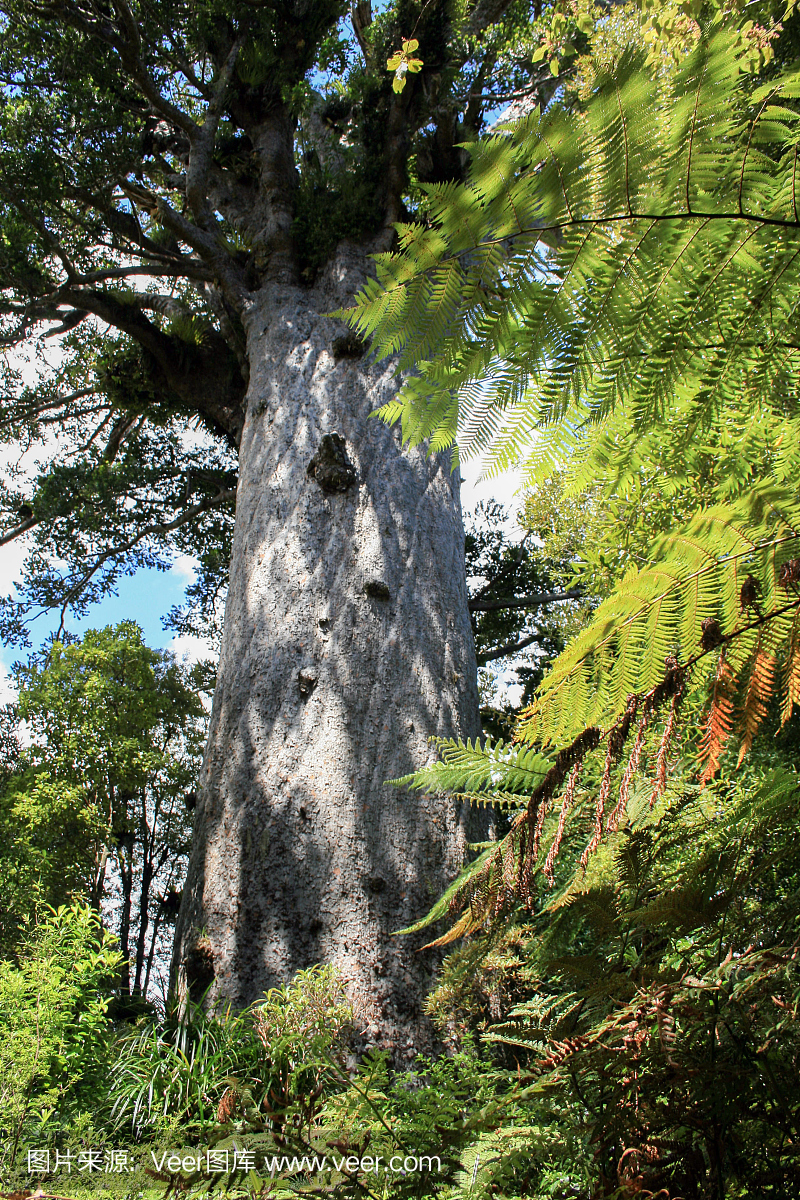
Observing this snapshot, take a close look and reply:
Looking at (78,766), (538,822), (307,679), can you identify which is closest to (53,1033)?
(538,822)

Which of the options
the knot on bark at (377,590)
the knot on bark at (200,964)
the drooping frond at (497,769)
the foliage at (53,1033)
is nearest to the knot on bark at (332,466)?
the knot on bark at (377,590)

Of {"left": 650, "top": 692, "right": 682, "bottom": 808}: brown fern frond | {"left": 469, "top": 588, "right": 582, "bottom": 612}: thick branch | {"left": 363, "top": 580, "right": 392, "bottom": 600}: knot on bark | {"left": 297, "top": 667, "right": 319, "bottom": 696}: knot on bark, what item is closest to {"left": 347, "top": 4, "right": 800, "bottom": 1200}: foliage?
{"left": 650, "top": 692, "right": 682, "bottom": 808}: brown fern frond

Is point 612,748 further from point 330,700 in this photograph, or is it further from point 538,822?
point 330,700

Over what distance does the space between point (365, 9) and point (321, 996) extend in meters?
8.79

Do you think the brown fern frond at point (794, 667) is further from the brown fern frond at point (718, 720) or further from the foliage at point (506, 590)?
the foliage at point (506, 590)

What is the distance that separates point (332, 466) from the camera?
13.5 feet

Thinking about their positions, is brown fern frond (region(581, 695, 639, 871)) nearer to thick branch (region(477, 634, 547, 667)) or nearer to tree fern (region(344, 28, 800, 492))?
tree fern (region(344, 28, 800, 492))

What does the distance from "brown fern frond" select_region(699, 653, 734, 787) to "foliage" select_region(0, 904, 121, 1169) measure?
1.75 m

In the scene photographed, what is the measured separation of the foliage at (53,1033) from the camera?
1696 mm

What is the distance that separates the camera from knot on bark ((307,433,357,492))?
4.09 meters

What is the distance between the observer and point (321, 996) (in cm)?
238

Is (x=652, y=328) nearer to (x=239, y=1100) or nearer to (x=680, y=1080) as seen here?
(x=680, y=1080)

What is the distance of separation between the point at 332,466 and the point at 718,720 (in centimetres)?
351

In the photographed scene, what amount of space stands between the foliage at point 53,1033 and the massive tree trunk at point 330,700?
76 centimetres
